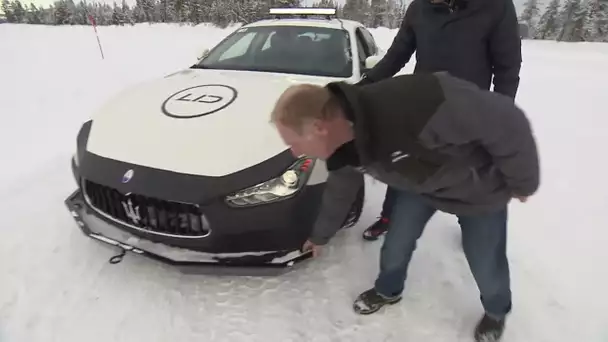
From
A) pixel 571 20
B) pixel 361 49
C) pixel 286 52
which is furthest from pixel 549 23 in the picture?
pixel 286 52

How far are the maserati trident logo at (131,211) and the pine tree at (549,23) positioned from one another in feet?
86.2

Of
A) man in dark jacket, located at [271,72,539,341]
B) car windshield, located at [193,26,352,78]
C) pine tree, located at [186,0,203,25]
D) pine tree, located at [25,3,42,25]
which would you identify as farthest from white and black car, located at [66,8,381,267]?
pine tree, located at [25,3,42,25]

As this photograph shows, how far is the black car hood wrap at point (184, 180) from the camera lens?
2047 millimetres

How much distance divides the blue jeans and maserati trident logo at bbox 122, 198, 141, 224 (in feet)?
4.22

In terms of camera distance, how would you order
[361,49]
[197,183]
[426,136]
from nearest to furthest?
[426,136], [197,183], [361,49]

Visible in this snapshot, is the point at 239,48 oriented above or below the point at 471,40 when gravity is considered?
below

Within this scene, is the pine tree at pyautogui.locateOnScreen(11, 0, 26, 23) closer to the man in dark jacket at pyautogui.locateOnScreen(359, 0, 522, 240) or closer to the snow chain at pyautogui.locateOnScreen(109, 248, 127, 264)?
the snow chain at pyautogui.locateOnScreen(109, 248, 127, 264)

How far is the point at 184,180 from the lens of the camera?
208 cm

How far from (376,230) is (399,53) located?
120 centimetres

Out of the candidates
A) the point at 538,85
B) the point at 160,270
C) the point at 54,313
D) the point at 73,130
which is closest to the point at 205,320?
the point at 160,270

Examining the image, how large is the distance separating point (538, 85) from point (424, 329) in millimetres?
8893

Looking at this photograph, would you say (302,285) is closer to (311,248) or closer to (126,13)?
(311,248)

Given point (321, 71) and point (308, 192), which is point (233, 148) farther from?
point (321, 71)

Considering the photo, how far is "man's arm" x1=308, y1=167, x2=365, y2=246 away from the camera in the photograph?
5.64 ft
